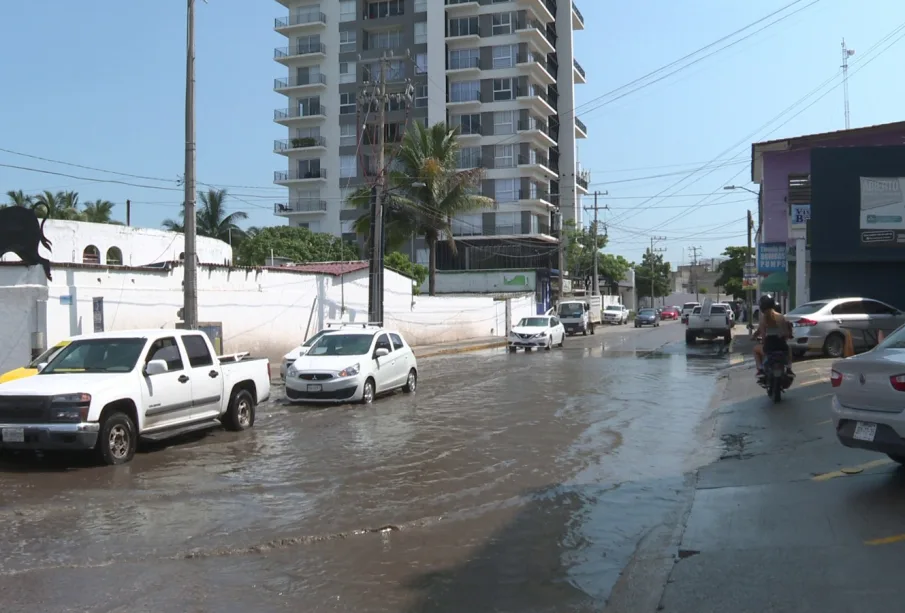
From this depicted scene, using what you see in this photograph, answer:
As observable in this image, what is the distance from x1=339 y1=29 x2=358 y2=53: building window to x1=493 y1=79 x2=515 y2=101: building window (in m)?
13.3

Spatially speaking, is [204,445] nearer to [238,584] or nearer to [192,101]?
[238,584]

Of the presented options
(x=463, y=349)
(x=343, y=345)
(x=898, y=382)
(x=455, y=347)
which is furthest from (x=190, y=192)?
(x=455, y=347)

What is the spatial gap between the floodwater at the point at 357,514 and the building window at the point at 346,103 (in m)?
60.6

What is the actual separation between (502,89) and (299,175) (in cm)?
2039

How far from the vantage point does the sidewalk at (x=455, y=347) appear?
32812mm

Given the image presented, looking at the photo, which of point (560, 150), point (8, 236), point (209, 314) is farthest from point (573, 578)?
point (560, 150)

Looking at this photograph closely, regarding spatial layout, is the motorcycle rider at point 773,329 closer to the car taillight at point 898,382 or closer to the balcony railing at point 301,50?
the car taillight at point 898,382

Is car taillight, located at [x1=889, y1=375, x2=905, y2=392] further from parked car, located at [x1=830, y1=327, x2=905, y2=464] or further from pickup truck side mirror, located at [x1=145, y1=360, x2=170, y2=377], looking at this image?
pickup truck side mirror, located at [x1=145, y1=360, x2=170, y2=377]

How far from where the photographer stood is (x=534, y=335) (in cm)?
3466

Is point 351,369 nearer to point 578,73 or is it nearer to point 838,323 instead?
point 838,323

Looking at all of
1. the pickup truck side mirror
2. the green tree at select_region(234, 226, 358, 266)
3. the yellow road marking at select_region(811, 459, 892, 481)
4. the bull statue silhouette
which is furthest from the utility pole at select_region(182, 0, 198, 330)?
the green tree at select_region(234, 226, 358, 266)

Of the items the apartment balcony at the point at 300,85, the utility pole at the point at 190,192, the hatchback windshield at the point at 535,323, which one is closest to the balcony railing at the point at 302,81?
the apartment balcony at the point at 300,85

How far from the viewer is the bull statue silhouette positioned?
19.0 meters

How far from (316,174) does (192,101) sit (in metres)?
54.5
